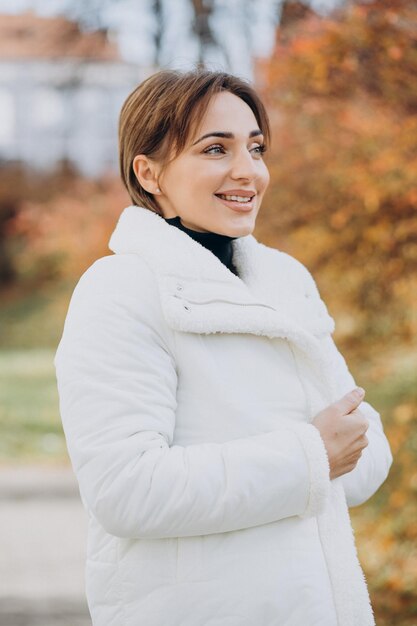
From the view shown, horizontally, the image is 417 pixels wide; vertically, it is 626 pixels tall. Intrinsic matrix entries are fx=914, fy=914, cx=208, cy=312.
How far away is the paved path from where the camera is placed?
14.7ft

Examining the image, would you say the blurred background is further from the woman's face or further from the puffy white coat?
the puffy white coat

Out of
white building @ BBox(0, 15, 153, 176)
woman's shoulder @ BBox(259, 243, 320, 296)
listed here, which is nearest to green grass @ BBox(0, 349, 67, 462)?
white building @ BBox(0, 15, 153, 176)

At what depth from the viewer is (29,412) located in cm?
1170

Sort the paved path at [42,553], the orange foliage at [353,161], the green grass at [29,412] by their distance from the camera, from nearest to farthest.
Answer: the orange foliage at [353,161]
the paved path at [42,553]
the green grass at [29,412]

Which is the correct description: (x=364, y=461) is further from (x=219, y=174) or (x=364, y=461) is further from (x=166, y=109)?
(x=166, y=109)

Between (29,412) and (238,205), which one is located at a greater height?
(238,205)

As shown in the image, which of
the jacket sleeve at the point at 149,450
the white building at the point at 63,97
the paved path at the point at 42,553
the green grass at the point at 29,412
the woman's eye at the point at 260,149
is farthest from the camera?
the green grass at the point at 29,412

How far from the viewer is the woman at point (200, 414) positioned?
1.55 metres

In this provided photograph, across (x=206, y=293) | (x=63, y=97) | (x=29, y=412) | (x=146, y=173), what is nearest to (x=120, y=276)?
(x=206, y=293)

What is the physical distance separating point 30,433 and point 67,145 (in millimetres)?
8981

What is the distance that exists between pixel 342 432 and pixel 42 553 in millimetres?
4303

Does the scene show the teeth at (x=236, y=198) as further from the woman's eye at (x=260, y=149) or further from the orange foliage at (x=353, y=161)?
the orange foliage at (x=353, y=161)

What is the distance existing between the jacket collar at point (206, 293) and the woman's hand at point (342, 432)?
0.13m

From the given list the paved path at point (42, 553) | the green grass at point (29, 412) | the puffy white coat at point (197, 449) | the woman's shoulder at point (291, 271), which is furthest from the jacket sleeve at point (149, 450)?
the green grass at point (29, 412)
